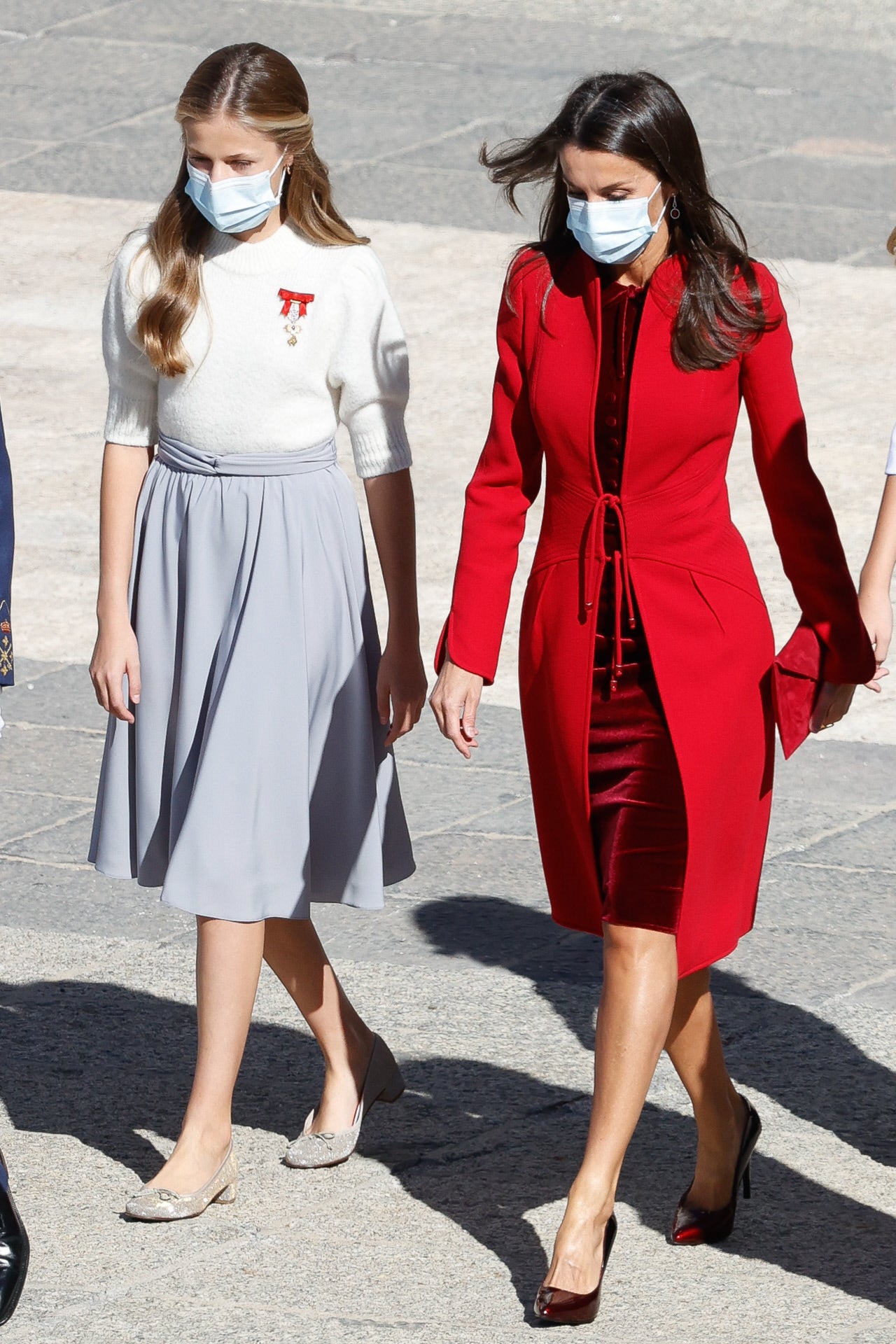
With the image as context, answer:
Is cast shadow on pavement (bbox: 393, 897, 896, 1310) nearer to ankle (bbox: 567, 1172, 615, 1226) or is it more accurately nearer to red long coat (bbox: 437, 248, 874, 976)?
ankle (bbox: 567, 1172, 615, 1226)

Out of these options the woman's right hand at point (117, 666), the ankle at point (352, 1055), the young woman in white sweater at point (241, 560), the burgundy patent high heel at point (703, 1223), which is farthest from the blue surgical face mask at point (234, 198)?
the burgundy patent high heel at point (703, 1223)

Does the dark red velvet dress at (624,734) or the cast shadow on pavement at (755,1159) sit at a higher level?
the dark red velvet dress at (624,734)

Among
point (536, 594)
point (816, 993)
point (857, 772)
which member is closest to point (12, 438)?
point (857, 772)

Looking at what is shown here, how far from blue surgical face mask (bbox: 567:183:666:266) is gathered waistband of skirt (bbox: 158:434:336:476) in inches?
28.7

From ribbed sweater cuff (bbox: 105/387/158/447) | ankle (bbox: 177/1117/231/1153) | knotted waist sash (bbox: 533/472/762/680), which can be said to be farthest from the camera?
ribbed sweater cuff (bbox: 105/387/158/447)

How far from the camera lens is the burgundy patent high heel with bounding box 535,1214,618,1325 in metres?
3.64

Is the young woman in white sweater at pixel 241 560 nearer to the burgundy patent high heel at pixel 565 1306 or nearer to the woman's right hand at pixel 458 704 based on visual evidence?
the woman's right hand at pixel 458 704

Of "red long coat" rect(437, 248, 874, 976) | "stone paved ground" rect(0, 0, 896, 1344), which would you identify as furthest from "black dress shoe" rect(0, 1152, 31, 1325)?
"red long coat" rect(437, 248, 874, 976)

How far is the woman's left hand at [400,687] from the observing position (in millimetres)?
4164

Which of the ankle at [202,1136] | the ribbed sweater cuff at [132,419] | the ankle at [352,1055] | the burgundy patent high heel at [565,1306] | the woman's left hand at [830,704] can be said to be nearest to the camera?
the burgundy patent high heel at [565,1306]

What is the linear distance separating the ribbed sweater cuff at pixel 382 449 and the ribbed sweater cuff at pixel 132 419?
38 cm

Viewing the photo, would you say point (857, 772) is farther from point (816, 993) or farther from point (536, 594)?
point (536, 594)

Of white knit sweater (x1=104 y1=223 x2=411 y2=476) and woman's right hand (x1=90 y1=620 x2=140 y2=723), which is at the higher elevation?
white knit sweater (x1=104 y1=223 x2=411 y2=476)

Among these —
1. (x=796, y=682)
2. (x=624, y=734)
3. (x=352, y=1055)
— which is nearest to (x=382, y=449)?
(x=624, y=734)
